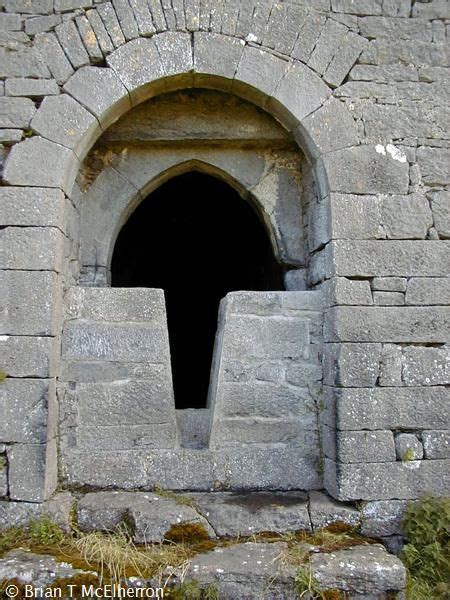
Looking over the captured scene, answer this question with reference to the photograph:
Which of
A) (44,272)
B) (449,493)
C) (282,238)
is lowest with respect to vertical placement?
(449,493)

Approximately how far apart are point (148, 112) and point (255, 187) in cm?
96

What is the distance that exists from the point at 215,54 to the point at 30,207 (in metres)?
1.57

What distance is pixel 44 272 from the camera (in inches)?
125

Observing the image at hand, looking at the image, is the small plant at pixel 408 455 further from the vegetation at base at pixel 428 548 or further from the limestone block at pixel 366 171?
the limestone block at pixel 366 171

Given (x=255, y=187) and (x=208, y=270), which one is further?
(x=208, y=270)

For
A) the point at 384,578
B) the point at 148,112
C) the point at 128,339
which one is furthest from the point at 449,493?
the point at 148,112

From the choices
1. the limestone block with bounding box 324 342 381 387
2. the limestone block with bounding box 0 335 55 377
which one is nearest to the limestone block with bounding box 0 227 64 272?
the limestone block with bounding box 0 335 55 377

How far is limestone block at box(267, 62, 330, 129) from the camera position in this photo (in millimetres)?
3445

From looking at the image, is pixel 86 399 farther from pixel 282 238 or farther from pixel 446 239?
pixel 446 239

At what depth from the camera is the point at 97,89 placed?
3.37 meters

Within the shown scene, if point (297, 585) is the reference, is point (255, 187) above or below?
above

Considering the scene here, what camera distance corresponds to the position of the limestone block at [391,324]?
3.26 metres

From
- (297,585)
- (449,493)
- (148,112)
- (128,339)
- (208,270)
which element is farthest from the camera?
(208,270)

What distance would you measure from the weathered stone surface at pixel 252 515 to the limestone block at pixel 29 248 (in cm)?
175
